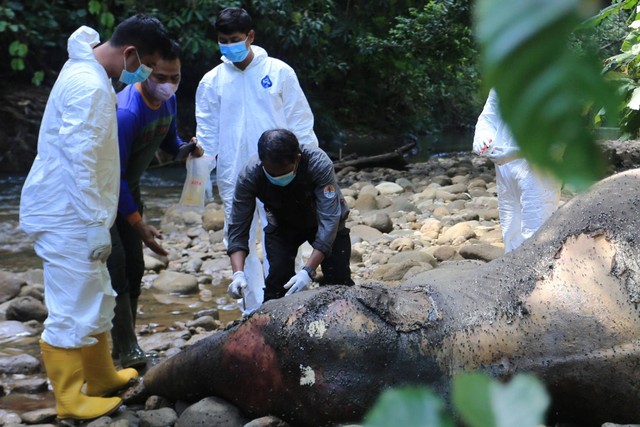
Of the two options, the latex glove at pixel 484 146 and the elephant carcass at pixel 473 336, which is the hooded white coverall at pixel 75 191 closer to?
the elephant carcass at pixel 473 336

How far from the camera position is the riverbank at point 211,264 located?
404 centimetres

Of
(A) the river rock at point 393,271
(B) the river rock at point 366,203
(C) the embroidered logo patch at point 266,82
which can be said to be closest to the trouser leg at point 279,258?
(C) the embroidered logo patch at point 266,82

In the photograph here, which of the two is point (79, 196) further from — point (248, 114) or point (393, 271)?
point (393, 271)

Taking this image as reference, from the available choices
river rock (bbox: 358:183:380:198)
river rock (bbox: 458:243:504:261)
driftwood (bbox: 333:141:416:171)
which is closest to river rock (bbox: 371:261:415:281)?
river rock (bbox: 458:243:504:261)

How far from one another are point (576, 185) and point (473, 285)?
102 inches

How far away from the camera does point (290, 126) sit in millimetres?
4852

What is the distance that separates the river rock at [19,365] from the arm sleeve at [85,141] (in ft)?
4.37

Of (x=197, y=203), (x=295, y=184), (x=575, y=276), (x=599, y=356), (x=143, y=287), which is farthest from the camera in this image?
(x=143, y=287)

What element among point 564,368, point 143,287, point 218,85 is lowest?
point 143,287

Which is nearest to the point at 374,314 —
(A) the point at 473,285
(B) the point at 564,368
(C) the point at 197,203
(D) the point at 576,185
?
(A) the point at 473,285

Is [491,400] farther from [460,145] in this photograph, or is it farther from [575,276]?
[460,145]

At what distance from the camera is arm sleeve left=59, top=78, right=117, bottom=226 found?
3324 millimetres

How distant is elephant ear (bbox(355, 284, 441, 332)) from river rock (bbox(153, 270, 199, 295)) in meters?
3.46

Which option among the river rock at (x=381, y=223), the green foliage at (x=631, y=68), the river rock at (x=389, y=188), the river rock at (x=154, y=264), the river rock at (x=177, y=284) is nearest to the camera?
the green foliage at (x=631, y=68)
